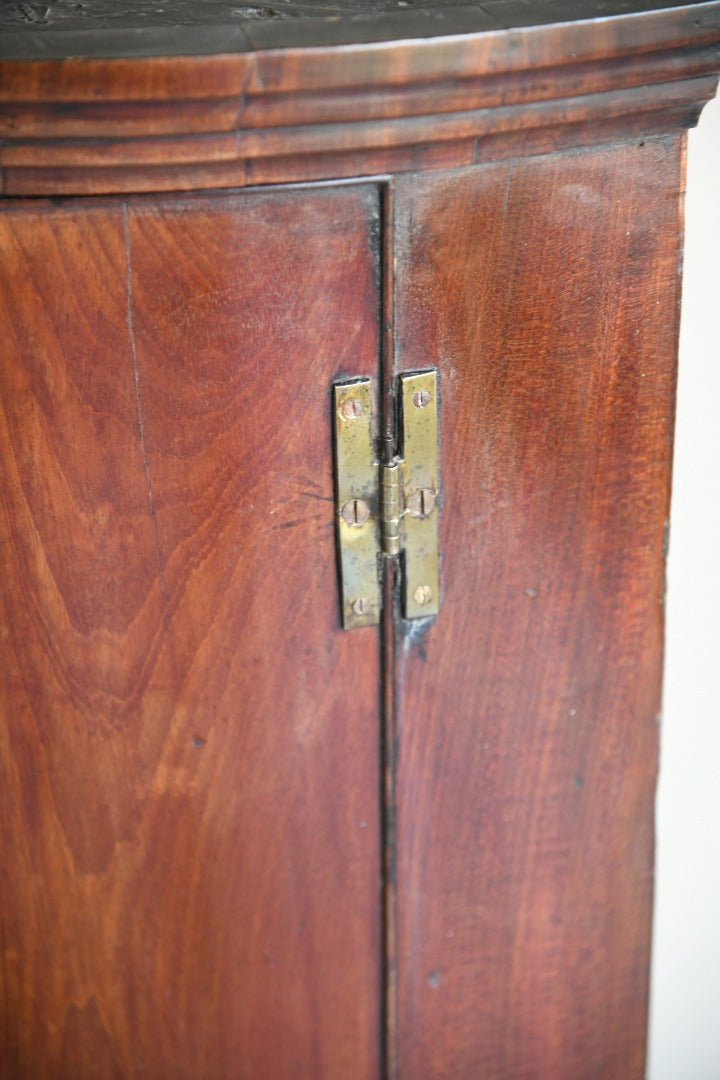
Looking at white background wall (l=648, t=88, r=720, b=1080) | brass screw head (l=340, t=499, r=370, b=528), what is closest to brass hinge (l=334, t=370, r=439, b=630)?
brass screw head (l=340, t=499, r=370, b=528)

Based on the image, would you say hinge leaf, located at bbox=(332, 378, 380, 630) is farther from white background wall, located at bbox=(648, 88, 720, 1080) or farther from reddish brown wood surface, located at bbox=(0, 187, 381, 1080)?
white background wall, located at bbox=(648, 88, 720, 1080)

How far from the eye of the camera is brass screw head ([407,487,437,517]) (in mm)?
949

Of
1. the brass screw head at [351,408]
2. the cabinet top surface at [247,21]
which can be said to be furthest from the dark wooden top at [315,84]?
the brass screw head at [351,408]

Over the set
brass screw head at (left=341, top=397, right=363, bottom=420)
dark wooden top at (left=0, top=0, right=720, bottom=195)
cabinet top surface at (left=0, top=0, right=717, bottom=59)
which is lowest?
brass screw head at (left=341, top=397, right=363, bottom=420)

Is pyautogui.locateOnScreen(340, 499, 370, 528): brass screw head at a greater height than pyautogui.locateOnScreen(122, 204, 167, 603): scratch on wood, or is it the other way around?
pyautogui.locateOnScreen(122, 204, 167, 603): scratch on wood


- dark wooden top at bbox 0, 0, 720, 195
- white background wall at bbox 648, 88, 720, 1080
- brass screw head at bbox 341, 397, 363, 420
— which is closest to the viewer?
dark wooden top at bbox 0, 0, 720, 195

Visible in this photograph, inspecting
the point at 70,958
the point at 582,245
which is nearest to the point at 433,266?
the point at 582,245

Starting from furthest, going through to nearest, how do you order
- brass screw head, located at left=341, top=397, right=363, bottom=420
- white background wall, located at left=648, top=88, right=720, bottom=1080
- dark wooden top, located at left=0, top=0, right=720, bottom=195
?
white background wall, located at left=648, top=88, right=720, bottom=1080
brass screw head, located at left=341, top=397, right=363, bottom=420
dark wooden top, located at left=0, top=0, right=720, bottom=195

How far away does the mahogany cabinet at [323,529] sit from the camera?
2.71 feet

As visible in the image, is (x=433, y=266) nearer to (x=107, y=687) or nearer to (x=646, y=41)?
(x=646, y=41)

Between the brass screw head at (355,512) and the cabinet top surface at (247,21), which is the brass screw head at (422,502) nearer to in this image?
the brass screw head at (355,512)

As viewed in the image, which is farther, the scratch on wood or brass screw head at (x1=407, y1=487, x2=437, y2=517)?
brass screw head at (x1=407, y1=487, x2=437, y2=517)

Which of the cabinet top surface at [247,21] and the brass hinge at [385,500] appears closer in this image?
the cabinet top surface at [247,21]

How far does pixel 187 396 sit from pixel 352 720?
255 mm
